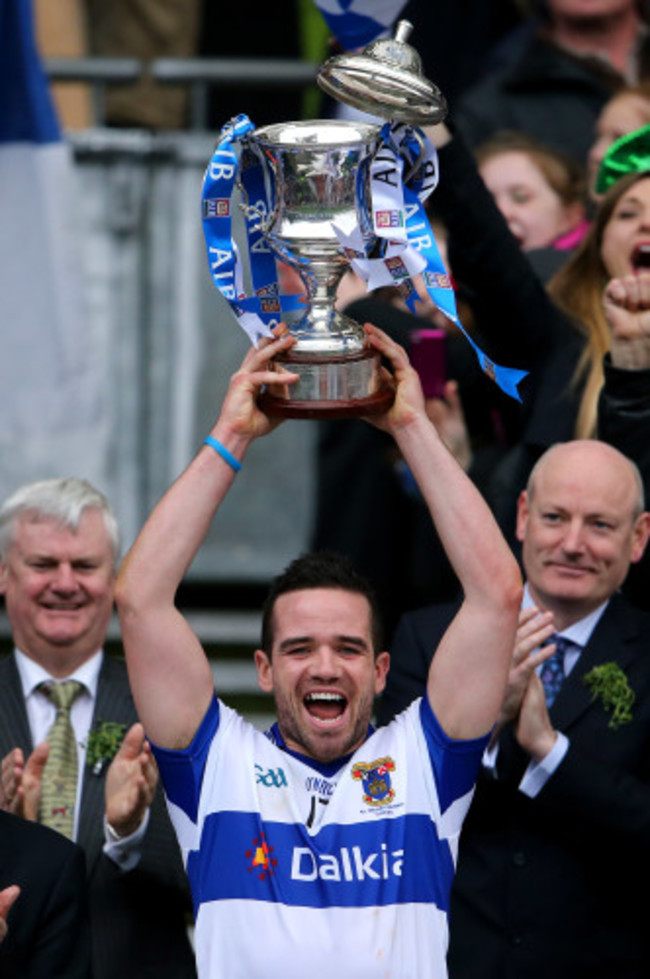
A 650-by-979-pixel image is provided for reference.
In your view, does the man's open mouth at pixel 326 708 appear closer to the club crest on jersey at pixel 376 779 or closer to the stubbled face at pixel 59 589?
the club crest on jersey at pixel 376 779

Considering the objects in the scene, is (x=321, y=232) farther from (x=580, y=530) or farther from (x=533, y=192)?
(x=533, y=192)

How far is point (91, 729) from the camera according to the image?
6.70 m

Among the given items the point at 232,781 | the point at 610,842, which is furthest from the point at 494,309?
the point at 232,781

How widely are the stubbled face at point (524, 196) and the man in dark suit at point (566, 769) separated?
7.12 feet

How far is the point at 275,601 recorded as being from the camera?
5824 mm

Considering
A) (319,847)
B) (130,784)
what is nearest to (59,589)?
(130,784)

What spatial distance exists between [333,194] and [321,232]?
3.9 inches

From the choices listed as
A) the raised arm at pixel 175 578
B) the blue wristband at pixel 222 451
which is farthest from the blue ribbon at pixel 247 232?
the blue wristband at pixel 222 451

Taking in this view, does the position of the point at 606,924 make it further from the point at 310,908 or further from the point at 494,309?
the point at 494,309

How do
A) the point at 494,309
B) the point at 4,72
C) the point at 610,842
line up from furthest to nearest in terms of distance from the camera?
the point at 4,72
the point at 494,309
the point at 610,842

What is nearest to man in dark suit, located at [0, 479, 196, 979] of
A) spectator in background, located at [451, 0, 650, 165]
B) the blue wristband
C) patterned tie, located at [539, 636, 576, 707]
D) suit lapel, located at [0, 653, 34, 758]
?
suit lapel, located at [0, 653, 34, 758]

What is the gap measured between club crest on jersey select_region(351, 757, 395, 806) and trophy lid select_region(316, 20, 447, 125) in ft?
4.96

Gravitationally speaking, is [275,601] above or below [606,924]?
above

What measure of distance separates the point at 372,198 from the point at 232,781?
4.62 feet
